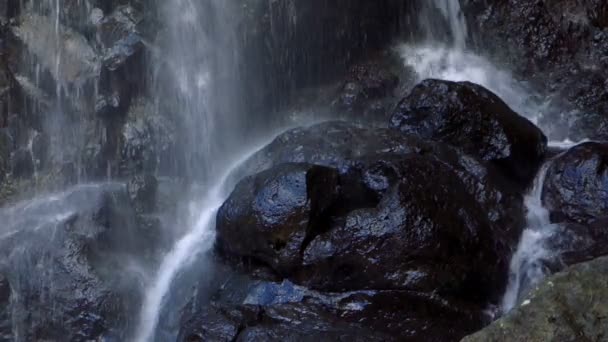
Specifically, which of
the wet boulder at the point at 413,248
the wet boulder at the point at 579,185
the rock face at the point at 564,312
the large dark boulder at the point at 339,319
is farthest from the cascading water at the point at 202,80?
the rock face at the point at 564,312

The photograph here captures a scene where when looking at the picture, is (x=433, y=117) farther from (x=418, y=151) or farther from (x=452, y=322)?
(x=452, y=322)

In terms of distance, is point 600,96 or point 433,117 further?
point 600,96

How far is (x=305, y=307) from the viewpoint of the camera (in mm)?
5562

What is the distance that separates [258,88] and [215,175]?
1.94 meters

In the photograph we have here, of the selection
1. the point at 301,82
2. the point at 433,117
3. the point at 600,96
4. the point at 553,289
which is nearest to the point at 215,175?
the point at 301,82

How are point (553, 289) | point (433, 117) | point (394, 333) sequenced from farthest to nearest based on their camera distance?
point (433, 117)
point (394, 333)
point (553, 289)

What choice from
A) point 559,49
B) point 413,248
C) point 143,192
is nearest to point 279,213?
point 413,248

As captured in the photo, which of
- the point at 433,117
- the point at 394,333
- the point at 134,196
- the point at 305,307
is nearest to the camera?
the point at 394,333

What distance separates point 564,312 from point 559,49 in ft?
29.0

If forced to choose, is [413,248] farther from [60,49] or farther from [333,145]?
[60,49]

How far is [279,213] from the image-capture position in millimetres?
6086

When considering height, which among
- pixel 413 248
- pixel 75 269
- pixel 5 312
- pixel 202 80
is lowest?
pixel 5 312

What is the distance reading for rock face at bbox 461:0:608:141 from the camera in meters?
9.28

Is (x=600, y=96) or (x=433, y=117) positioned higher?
(x=600, y=96)
